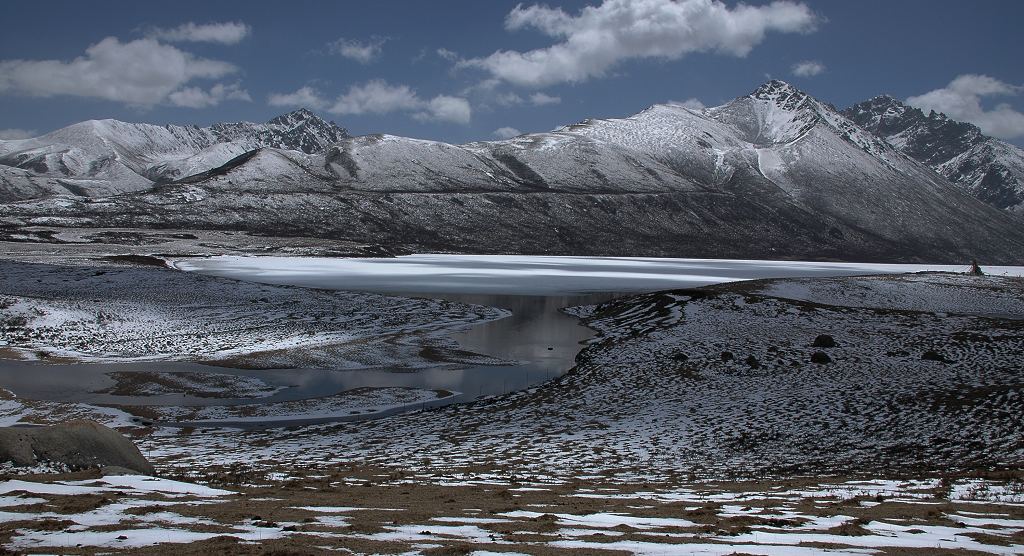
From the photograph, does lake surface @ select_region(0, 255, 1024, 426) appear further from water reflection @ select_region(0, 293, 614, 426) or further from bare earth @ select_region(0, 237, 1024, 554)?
bare earth @ select_region(0, 237, 1024, 554)

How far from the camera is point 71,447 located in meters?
17.8

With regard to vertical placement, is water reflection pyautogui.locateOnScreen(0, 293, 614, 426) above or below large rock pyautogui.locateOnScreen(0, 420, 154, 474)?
below

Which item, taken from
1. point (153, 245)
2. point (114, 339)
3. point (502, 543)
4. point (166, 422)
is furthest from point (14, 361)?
point (153, 245)

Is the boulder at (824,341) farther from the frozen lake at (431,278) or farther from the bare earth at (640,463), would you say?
the frozen lake at (431,278)

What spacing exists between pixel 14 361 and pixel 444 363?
2365cm

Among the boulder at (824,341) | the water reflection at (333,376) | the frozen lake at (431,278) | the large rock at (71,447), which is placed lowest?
the water reflection at (333,376)

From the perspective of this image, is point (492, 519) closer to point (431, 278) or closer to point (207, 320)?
point (207, 320)

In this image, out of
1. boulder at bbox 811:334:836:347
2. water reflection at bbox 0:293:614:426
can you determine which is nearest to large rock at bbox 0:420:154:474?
water reflection at bbox 0:293:614:426

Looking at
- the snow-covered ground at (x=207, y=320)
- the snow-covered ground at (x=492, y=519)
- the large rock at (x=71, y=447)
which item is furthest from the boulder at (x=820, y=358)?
the large rock at (x=71, y=447)

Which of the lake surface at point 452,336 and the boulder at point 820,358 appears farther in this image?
the boulder at point 820,358

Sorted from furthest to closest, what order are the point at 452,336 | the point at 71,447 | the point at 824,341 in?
1. the point at 452,336
2. the point at 824,341
3. the point at 71,447

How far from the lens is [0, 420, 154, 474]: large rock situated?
17250mm

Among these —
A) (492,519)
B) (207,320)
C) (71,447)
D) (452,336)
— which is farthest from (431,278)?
(492,519)

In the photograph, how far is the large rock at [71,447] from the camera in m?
17.2
